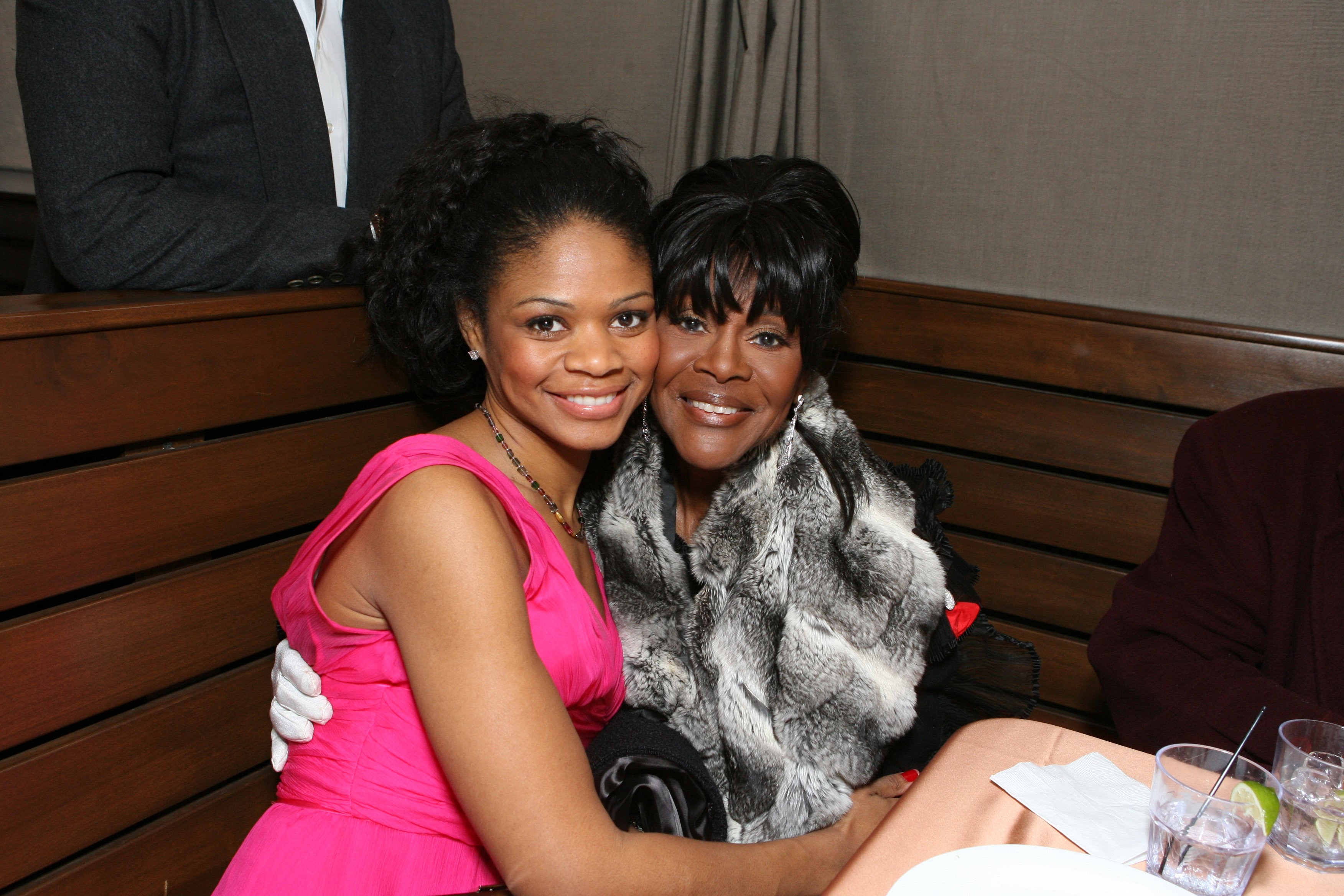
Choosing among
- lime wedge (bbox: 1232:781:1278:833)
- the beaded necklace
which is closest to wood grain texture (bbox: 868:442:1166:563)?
the beaded necklace

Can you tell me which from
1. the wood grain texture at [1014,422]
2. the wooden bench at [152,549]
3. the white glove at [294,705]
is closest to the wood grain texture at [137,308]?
the wooden bench at [152,549]

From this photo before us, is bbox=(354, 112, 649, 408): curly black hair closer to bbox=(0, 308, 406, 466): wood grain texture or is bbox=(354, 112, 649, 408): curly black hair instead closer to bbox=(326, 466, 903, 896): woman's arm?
bbox=(0, 308, 406, 466): wood grain texture

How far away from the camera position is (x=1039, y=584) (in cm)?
231

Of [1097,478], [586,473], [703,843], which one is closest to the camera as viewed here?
[703,843]

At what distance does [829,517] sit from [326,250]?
993mm

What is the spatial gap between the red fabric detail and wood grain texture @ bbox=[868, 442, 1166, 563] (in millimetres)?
456

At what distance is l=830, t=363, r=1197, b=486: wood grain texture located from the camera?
2156 mm

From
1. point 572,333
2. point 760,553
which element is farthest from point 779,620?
point 572,333

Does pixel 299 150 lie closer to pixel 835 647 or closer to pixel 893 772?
pixel 835 647

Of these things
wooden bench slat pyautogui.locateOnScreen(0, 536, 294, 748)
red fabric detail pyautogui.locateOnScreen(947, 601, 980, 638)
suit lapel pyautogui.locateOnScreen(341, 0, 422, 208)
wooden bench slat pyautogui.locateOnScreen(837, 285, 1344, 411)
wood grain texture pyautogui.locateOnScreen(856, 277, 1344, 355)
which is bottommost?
red fabric detail pyautogui.locateOnScreen(947, 601, 980, 638)

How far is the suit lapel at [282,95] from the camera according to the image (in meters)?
1.76

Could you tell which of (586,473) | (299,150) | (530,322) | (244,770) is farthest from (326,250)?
(244,770)

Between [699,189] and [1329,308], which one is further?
[1329,308]

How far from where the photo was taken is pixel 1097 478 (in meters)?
2.24
